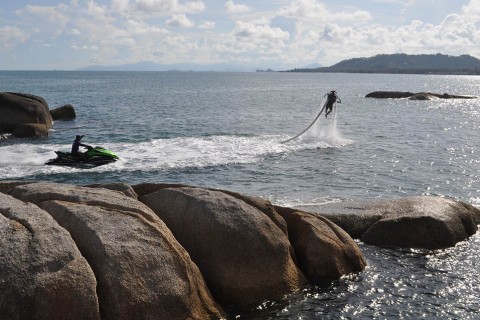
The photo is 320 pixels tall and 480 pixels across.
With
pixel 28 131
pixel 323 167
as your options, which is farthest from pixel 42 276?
pixel 28 131

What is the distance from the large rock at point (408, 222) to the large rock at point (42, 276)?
9.38m

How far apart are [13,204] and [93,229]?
1880 mm

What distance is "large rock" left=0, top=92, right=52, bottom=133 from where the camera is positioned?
4219 centimetres

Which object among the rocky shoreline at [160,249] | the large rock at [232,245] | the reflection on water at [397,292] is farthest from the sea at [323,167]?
the rocky shoreline at [160,249]

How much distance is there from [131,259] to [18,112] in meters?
38.0

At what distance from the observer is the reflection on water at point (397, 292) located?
11.6m

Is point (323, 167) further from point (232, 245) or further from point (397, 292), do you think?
point (232, 245)

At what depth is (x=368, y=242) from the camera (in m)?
16.0

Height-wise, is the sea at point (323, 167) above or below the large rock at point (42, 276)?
below

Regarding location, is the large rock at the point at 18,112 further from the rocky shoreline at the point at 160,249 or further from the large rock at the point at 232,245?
the large rock at the point at 232,245

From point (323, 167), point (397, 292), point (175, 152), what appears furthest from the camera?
point (175, 152)

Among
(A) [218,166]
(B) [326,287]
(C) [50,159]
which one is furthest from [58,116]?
(B) [326,287]

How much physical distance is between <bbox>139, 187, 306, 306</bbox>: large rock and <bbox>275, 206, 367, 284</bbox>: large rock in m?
0.64

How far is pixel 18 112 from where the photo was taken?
43.2m
